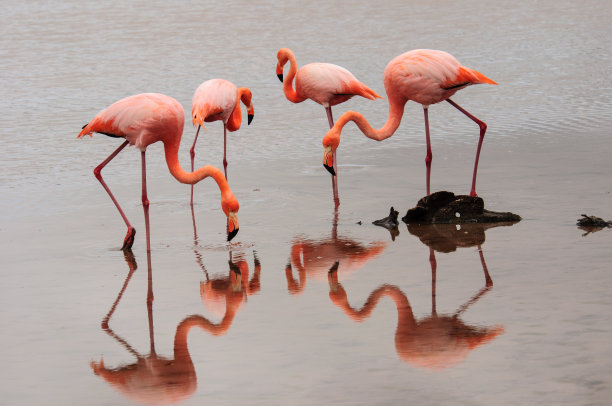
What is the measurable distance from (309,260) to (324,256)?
153mm

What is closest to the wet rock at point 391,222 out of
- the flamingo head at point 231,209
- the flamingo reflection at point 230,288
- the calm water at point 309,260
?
the calm water at point 309,260

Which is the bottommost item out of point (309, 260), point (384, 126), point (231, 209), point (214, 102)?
point (309, 260)

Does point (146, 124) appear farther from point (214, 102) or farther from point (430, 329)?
point (430, 329)

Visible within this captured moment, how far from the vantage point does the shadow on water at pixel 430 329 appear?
475 centimetres

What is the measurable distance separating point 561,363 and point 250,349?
4.98ft

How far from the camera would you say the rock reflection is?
640cm

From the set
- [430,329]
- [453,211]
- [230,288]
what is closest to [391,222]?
[453,211]

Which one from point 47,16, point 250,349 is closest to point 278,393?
point 250,349

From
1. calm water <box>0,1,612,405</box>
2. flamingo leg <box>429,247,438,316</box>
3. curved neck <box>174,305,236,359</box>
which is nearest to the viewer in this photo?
calm water <box>0,1,612,405</box>

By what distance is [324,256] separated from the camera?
22.6 ft

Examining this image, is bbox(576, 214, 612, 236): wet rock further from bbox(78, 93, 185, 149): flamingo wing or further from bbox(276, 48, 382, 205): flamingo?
bbox(78, 93, 185, 149): flamingo wing

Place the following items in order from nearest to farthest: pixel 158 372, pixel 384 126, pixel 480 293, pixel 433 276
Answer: pixel 158 372, pixel 480 293, pixel 433 276, pixel 384 126

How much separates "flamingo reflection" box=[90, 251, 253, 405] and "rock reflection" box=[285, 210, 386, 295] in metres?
0.82

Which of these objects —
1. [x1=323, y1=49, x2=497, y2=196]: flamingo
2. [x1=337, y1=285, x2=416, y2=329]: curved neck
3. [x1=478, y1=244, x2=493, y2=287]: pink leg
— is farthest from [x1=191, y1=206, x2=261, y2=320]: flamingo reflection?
[x1=323, y1=49, x2=497, y2=196]: flamingo
